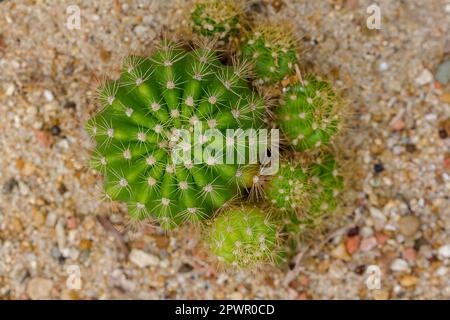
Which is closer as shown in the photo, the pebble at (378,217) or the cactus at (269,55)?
the cactus at (269,55)

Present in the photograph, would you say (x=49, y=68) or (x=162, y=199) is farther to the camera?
(x=49, y=68)

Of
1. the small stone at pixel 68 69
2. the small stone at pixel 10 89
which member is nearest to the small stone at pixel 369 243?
the small stone at pixel 68 69

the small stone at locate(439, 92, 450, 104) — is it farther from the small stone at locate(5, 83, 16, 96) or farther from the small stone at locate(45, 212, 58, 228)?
the small stone at locate(5, 83, 16, 96)

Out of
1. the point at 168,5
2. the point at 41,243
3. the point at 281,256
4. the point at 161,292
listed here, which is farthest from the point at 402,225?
the point at 41,243

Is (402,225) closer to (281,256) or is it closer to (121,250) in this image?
(281,256)

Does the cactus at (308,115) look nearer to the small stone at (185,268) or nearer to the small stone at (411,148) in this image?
the small stone at (411,148)
